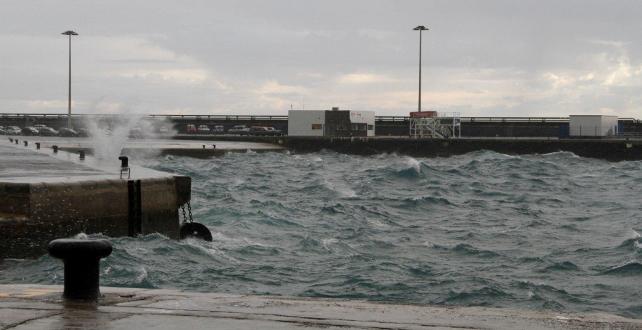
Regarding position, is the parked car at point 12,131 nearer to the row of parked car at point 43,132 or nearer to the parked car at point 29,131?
the row of parked car at point 43,132

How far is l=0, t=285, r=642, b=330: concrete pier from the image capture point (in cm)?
812

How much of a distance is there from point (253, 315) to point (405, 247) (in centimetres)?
1348

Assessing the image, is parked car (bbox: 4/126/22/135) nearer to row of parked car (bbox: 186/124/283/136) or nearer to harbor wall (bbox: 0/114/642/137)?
harbor wall (bbox: 0/114/642/137)

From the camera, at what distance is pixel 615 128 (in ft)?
307

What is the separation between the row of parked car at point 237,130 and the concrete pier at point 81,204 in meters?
84.1

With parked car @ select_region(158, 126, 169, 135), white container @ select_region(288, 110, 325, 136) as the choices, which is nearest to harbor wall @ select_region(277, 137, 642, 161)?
white container @ select_region(288, 110, 325, 136)

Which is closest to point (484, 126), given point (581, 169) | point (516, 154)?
point (516, 154)

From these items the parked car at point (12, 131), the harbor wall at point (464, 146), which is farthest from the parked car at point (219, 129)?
the harbor wall at point (464, 146)

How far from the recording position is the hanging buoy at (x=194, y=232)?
68.4ft

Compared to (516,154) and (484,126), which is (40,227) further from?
(484,126)

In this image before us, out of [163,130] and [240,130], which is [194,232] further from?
[163,130]

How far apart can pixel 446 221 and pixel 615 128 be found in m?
70.1

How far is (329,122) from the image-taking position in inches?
3799

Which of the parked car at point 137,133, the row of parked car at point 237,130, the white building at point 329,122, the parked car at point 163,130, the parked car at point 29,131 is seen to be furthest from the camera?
the parked car at point 163,130
